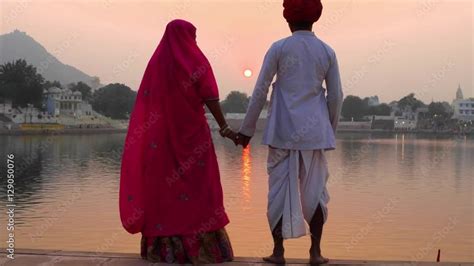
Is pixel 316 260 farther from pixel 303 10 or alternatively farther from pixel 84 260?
pixel 303 10

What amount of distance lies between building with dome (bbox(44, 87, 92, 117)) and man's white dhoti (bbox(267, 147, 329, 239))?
54.7m

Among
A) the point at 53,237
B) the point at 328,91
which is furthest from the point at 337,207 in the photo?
the point at 328,91

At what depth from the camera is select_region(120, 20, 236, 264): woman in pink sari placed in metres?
2.74

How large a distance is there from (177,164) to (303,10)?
3.05ft

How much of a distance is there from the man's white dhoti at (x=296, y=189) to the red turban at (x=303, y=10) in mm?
625

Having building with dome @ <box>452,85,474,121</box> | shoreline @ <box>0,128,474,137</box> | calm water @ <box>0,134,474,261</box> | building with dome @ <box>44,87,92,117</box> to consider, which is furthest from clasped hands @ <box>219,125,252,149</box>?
building with dome @ <box>452,85,474,121</box>

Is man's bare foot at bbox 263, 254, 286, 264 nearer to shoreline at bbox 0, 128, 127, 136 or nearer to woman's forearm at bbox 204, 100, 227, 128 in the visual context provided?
woman's forearm at bbox 204, 100, 227, 128

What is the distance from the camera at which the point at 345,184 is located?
17.5 metres

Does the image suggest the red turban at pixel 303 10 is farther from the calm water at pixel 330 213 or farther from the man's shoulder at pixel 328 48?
the calm water at pixel 330 213

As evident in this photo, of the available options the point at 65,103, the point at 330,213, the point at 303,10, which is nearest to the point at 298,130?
the point at 303,10

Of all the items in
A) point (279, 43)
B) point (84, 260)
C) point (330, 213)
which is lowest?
point (330, 213)

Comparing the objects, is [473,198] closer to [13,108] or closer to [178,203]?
[178,203]

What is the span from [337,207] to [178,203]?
34.5 feet

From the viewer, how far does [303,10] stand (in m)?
2.76
